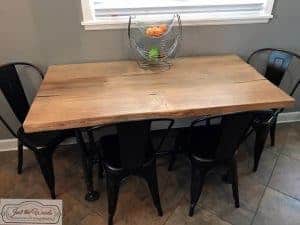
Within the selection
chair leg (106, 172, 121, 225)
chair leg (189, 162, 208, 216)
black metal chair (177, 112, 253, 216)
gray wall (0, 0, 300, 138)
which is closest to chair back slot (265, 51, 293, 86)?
gray wall (0, 0, 300, 138)

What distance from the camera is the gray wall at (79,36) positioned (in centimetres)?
189

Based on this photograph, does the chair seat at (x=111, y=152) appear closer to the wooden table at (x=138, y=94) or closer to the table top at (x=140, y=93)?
the wooden table at (x=138, y=94)

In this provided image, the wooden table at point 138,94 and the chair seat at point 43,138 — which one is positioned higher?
the wooden table at point 138,94

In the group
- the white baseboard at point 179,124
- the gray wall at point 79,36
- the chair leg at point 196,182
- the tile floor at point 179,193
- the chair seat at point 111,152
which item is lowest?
the tile floor at point 179,193

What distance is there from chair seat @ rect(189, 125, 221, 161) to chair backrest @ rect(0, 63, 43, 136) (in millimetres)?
1185

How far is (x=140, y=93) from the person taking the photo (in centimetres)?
165

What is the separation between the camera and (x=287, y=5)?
7.16 ft

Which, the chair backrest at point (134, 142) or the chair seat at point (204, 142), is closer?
the chair backrest at point (134, 142)

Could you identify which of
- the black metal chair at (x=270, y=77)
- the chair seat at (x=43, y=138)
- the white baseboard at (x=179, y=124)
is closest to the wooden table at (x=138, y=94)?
the chair seat at (x=43, y=138)

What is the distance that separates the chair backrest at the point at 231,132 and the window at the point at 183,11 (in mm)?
979

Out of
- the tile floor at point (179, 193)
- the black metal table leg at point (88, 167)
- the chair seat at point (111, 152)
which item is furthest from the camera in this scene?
the tile floor at point (179, 193)

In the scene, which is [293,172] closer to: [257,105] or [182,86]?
[257,105]

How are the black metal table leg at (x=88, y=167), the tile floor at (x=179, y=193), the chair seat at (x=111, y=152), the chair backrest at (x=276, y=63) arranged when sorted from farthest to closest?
the chair backrest at (x=276, y=63)
the tile floor at (x=179, y=193)
the black metal table leg at (x=88, y=167)
the chair seat at (x=111, y=152)
